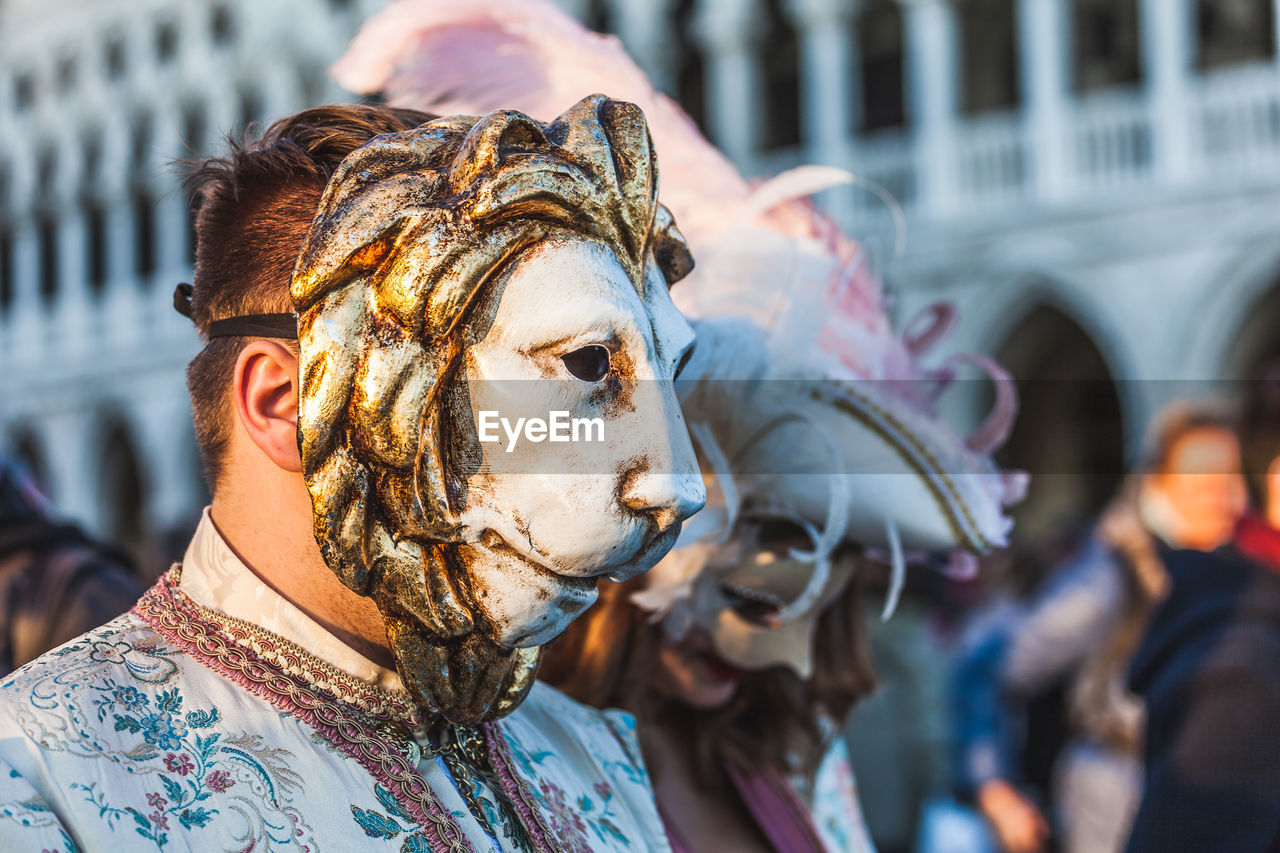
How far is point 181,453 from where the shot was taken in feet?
55.3

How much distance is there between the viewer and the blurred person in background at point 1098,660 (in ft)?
11.4

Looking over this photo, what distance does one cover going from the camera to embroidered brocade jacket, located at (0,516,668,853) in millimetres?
854

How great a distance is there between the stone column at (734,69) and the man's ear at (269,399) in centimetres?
1269

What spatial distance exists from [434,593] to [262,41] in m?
17.3

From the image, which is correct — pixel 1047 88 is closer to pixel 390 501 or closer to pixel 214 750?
pixel 390 501

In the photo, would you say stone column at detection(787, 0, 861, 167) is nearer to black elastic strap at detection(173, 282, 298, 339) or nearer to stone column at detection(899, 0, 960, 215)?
stone column at detection(899, 0, 960, 215)

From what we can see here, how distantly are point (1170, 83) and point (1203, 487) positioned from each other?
8466mm

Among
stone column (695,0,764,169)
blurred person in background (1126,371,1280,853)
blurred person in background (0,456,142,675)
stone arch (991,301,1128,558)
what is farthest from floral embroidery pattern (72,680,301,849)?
stone arch (991,301,1128,558)

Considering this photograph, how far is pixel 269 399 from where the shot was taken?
1.02 m

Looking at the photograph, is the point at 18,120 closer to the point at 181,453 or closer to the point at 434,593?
the point at 181,453

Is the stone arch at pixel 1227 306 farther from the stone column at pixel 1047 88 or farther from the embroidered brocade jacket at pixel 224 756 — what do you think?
the embroidered brocade jacket at pixel 224 756

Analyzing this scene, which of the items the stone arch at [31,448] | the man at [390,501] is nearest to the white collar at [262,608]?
the man at [390,501]

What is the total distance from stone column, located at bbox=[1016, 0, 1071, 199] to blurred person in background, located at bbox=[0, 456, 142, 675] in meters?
10.1

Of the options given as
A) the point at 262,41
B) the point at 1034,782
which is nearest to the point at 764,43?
the point at 262,41
